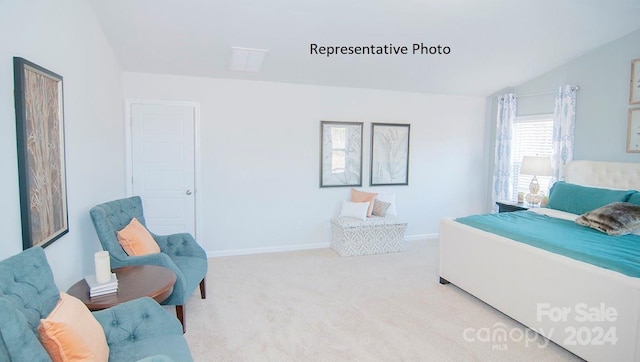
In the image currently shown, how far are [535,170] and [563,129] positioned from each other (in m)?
0.63

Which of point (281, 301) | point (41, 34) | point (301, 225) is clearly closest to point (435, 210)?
point (301, 225)

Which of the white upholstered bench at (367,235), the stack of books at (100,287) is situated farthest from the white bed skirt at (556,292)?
the stack of books at (100,287)

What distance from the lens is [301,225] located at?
5066 millimetres

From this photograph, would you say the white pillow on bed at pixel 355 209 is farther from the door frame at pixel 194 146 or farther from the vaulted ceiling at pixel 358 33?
the door frame at pixel 194 146

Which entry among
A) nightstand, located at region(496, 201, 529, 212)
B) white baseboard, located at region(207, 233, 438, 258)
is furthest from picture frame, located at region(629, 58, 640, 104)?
white baseboard, located at region(207, 233, 438, 258)

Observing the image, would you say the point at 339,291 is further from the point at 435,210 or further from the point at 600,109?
the point at 600,109

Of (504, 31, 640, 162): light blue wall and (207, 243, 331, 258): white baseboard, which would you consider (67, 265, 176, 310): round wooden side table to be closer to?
(207, 243, 331, 258): white baseboard

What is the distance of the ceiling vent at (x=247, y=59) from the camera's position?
12.8 feet

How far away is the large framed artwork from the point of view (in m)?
1.89

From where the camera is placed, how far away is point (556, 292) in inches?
105

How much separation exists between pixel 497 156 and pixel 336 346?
170 inches

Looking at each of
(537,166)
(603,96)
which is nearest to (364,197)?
(537,166)

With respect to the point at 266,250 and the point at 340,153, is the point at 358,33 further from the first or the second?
the point at 266,250

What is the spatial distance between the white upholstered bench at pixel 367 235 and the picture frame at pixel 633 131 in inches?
106
